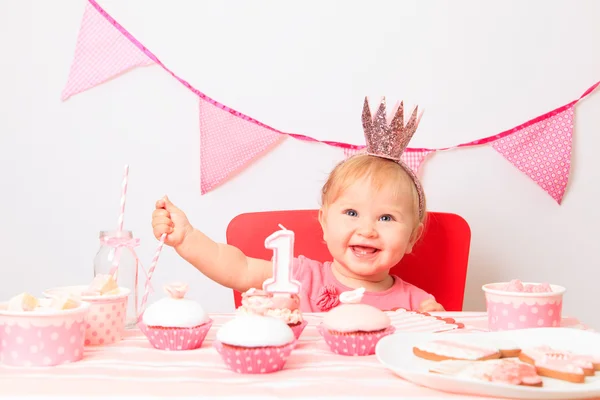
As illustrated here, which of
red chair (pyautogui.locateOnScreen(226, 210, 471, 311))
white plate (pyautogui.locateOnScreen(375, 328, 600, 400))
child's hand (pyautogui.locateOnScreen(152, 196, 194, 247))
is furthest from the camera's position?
red chair (pyautogui.locateOnScreen(226, 210, 471, 311))

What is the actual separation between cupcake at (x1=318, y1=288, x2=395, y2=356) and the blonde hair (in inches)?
28.1

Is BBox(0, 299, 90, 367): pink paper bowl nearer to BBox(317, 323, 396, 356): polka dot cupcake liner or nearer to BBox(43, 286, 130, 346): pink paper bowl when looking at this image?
BBox(43, 286, 130, 346): pink paper bowl

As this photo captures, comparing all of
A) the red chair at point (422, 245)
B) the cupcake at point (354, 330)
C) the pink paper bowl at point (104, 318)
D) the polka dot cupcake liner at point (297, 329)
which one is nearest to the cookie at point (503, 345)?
the cupcake at point (354, 330)

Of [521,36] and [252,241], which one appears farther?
[521,36]

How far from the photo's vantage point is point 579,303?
217cm

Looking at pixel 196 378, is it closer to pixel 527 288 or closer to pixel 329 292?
pixel 527 288

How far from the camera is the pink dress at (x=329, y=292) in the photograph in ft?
5.18

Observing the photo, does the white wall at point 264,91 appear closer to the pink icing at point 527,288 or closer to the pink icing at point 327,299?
the pink icing at point 327,299

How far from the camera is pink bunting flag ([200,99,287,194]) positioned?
80.4 inches

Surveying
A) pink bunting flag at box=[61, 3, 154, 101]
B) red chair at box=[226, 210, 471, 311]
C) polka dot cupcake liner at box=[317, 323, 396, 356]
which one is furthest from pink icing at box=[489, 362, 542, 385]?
pink bunting flag at box=[61, 3, 154, 101]

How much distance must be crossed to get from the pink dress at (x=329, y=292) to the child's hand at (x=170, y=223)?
0.30m

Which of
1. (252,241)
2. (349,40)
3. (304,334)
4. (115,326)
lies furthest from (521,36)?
(115,326)

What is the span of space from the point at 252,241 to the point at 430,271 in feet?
1.60

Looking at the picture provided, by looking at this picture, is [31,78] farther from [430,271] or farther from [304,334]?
[304,334]
